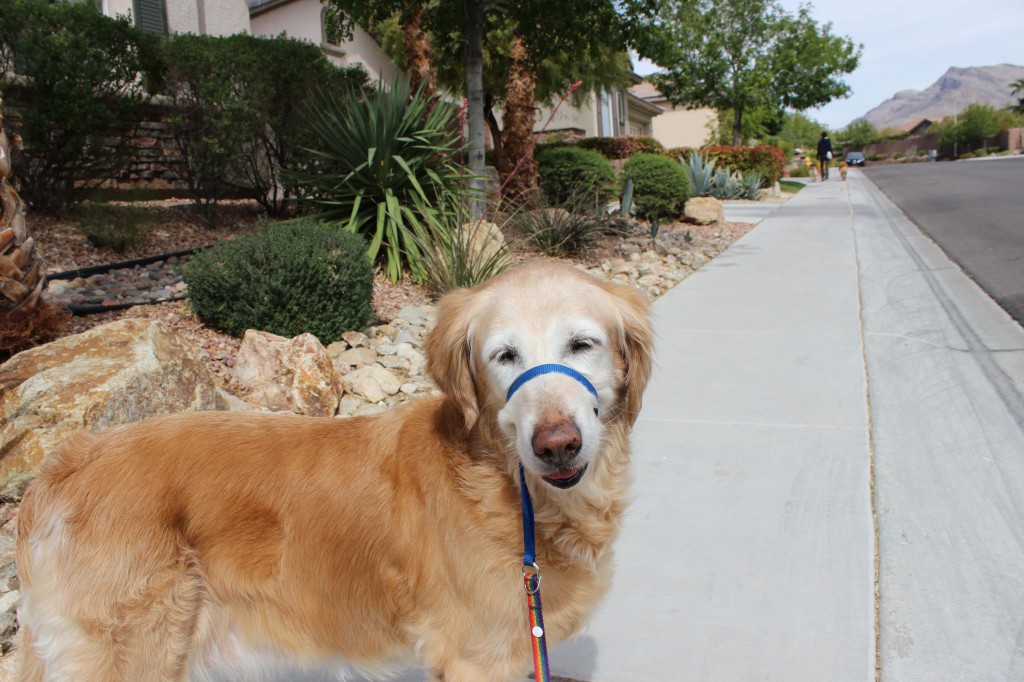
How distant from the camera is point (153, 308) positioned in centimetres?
618

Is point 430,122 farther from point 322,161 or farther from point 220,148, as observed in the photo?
point 220,148

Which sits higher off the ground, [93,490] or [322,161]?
[322,161]

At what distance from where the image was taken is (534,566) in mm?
1982

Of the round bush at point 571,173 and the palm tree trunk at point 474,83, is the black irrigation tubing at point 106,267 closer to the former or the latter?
the palm tree trunk at point 474,83

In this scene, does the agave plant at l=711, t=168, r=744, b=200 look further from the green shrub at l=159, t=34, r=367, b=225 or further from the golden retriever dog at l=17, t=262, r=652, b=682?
the golden retriever dog at l=17, t=262, r=652, b=682

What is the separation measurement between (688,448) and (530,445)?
280cm

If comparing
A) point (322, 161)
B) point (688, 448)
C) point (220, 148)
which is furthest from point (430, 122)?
point (688, 448)

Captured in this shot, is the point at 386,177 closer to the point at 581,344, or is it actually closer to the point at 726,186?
the point at 581,344

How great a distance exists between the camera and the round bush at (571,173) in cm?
1367

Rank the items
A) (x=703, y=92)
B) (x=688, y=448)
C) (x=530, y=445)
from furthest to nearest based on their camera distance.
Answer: (x=703, y=92) < (x=688, y=448) < (x=530, y=445)

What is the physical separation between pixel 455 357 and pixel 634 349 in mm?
544

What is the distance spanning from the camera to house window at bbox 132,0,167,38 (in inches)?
580

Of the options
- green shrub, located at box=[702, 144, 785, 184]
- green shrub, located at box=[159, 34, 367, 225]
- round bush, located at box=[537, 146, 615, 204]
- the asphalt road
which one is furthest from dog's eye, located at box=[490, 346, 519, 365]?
green shrub, located at box=[702, 144, 785, 184]

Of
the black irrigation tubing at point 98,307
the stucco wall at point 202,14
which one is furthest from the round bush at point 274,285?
the stucco wall at point 202,14
